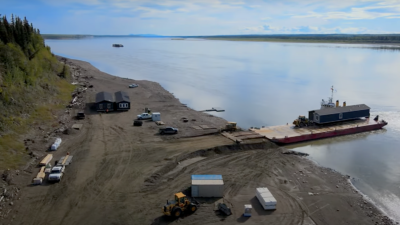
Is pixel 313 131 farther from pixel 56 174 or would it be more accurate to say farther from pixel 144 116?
pixel 56 174

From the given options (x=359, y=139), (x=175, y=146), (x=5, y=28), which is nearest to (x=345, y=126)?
(x=359, y=139)

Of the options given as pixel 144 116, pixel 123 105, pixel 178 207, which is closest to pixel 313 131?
pixel 144 116

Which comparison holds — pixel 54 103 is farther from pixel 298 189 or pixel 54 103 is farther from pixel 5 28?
pixel 298 189

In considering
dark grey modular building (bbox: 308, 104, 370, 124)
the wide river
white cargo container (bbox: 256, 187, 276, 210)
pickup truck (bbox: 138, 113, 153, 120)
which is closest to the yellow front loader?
white cargo container (bbox: 256, 187, 276, 210)

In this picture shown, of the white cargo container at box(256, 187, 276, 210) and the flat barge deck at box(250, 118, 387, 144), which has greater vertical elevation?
the flat barge deck at box(250, 118, 387, 144)

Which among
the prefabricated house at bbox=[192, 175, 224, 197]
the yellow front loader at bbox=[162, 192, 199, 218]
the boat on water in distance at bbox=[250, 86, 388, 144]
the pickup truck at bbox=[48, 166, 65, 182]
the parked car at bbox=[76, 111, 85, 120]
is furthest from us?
the parked car at bbox=[76, 111, 85, 120]

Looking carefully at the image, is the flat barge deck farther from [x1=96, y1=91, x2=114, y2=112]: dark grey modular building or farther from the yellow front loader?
[x1=96, y1=91, x2=114, y2=112]: dark grey modular building
